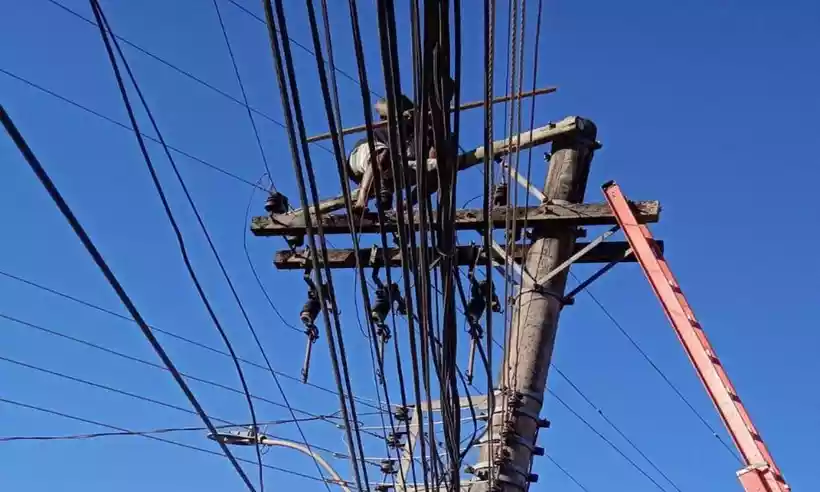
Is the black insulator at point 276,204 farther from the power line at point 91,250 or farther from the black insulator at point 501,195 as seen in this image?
the power line at point 91,250

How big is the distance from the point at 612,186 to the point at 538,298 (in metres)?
1.20

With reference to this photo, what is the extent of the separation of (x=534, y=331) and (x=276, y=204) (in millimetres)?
2528

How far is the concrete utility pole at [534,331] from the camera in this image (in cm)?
718

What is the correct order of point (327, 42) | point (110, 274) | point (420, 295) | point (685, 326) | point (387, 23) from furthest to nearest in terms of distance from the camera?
point (685, 326) < point (420, 295) < point (327, 42) < point (110, 274) < point (387, 23)

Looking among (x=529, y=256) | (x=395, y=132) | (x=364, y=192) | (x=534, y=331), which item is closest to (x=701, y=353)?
(x=534, y=331)

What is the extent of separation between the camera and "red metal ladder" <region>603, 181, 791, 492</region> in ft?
20.9

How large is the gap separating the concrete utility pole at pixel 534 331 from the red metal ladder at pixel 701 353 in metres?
0.46

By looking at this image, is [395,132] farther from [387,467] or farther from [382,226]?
[387,467]

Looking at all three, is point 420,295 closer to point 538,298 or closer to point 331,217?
point 538,298

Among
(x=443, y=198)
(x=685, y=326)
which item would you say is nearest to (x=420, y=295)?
(x=443, y=198)

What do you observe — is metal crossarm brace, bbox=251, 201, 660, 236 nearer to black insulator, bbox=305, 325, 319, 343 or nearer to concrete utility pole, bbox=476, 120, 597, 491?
concrete utility pole, bbox=476, 120, 597, 491

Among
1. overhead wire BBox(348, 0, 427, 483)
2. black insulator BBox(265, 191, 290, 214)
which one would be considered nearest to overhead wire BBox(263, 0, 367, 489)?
overhead wire BBox(348, 0, 427, 483)

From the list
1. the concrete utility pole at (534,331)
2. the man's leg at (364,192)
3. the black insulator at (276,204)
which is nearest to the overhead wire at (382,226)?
the concrete utility pole at (534,331)

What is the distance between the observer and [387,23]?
2.94 metres
